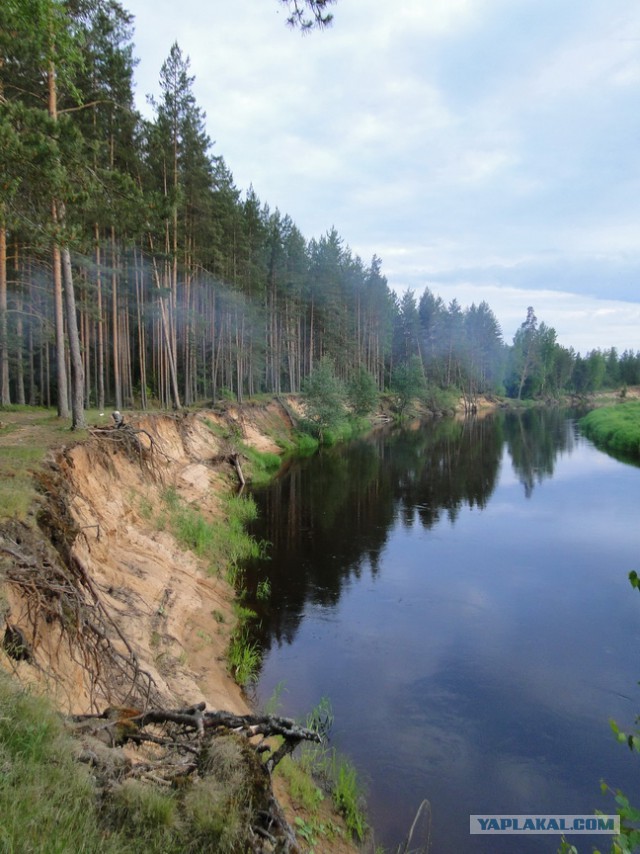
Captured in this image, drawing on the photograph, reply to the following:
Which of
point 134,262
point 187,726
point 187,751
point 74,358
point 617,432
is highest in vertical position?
point 134,262

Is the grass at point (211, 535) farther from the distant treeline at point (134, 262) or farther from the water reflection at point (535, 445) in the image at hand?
the water reflection at point (535, 445)

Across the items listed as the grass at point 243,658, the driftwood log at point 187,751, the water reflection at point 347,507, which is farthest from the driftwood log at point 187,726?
the water reflection at point 347,507

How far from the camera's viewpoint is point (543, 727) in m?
8.23

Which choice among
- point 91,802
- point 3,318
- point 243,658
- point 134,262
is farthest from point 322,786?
point 134,262

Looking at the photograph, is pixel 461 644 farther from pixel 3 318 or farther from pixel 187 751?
pixel 3 318

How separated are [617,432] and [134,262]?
127ft

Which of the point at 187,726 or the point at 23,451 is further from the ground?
the point at 23,451

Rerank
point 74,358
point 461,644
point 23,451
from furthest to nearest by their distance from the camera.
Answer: point 74,358 → point 461,644 → point 23,451

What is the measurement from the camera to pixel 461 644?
10742mm

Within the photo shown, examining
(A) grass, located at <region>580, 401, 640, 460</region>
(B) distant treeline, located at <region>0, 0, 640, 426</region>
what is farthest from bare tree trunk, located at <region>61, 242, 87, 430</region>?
(A) grass, located at <region>580, 401, 640, 460</region>

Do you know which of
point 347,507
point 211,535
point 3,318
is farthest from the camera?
point 347,507

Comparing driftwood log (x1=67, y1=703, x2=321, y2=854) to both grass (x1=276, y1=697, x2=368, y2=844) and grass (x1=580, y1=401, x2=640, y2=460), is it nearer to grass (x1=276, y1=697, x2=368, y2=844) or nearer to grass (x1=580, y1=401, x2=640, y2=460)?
grass (x1=276, y1=697, x2=368, y2=844)

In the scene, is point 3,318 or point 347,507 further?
point 347,507

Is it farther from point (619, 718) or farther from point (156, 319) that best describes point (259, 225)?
point (619, 718)
